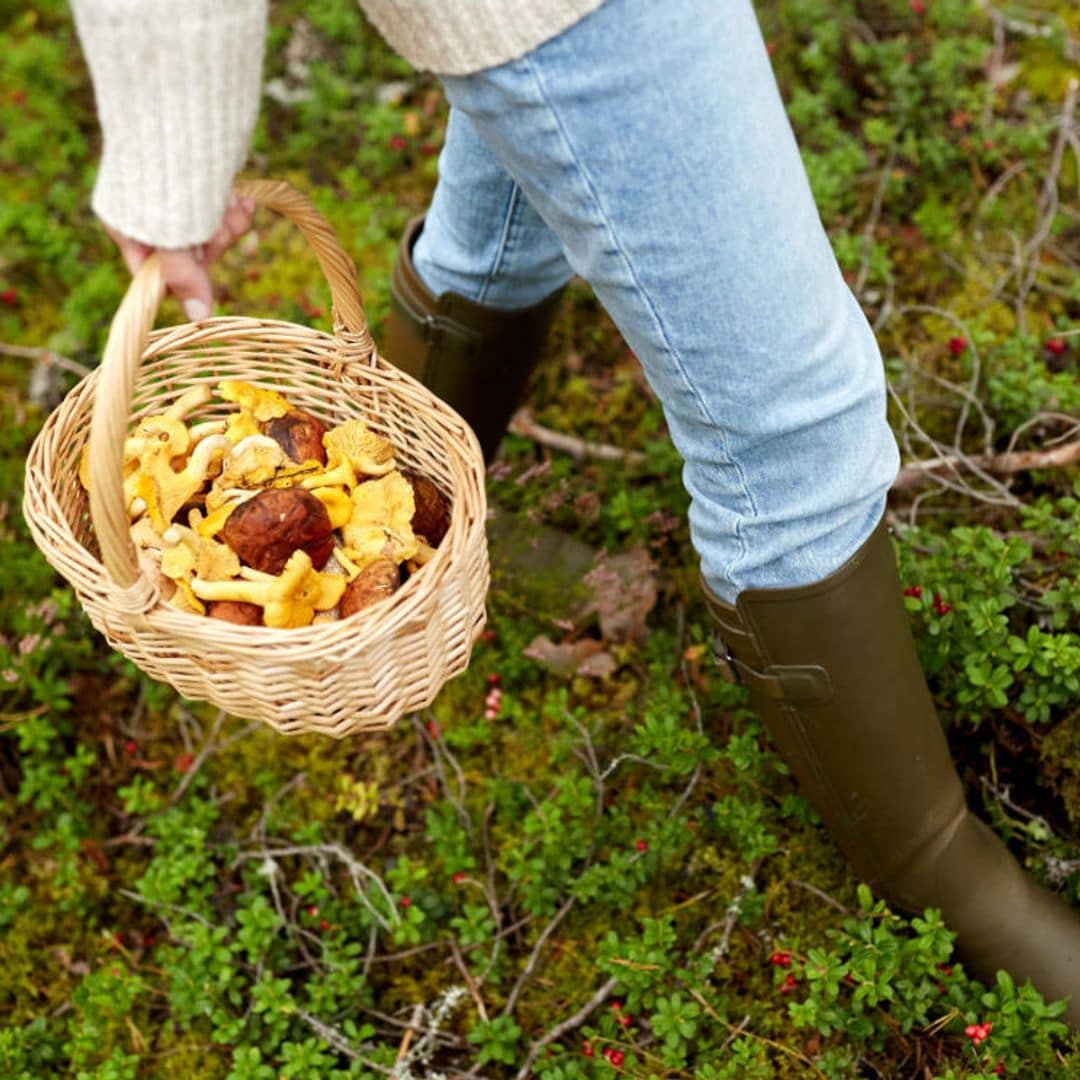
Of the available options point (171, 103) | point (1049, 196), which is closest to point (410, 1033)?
point (171, 103)

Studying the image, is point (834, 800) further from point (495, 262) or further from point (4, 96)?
point (4, 96)

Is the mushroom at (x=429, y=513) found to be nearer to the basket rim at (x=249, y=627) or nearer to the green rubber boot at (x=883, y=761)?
the basket rim at (x=249, y=627)

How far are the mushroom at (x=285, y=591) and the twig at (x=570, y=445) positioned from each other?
38.5 inches

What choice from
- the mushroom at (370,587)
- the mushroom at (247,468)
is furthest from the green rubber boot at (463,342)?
the mushroom at (370,587)

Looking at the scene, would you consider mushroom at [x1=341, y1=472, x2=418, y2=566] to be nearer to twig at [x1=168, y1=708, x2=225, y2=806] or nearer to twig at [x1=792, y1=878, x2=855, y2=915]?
twig at [x1=168, y1=708, x2=225, y2=806]

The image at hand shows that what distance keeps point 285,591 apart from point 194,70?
702mm

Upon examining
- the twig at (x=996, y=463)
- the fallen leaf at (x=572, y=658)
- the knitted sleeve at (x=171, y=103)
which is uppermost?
the knitted sleeve at (x=171, y=103)

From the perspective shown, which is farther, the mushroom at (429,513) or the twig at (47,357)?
the twig at (47,357)

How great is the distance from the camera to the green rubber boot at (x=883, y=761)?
5.22 feet

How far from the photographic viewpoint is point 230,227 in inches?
54.6

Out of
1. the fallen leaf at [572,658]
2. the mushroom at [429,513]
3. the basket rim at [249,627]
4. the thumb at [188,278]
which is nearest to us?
the thumb at [188,278]

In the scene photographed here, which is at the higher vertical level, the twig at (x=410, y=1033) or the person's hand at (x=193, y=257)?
the person's hand at (x=193, y=257)

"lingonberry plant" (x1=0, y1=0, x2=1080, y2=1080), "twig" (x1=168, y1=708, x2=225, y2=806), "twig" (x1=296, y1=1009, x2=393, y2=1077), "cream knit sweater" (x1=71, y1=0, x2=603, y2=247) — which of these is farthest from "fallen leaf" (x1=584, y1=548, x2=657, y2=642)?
"cream knit sweater" (x1=71, y1=0, x2=603, y2=247)

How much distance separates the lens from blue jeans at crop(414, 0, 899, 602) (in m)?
1.15
